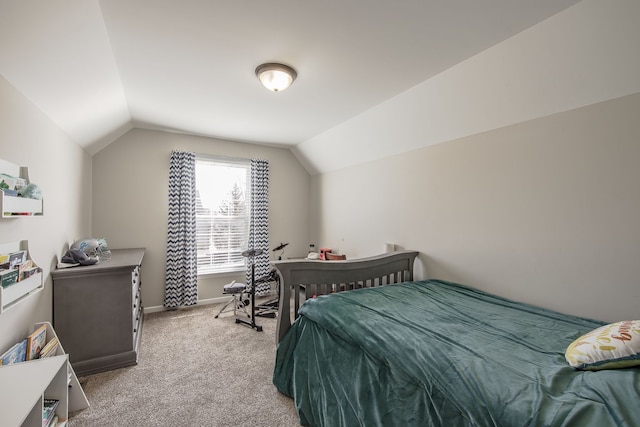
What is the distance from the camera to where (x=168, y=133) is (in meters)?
3.91

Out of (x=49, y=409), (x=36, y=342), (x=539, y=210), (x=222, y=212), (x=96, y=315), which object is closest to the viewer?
(x=49, y=409)

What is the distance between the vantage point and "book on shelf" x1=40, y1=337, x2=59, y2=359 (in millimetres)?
1843

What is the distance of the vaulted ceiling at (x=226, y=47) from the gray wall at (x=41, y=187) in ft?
0.49

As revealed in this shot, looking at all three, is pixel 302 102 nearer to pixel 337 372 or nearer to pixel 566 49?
pixel 566 49

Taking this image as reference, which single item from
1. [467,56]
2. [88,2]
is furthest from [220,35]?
[467,56]

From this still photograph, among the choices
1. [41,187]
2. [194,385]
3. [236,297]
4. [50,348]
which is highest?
[41,187]

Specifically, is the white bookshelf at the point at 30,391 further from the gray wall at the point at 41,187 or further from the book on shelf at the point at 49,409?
the gray wall at the point at 41,187

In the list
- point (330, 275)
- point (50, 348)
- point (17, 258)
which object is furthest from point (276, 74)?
point (50, 348)

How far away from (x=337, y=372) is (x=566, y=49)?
2382 millimetres

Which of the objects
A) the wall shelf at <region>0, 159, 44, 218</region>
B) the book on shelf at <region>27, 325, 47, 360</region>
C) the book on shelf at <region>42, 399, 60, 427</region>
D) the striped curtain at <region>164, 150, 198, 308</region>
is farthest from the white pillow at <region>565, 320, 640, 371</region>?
the striped curtain at <region>164, 150, 198, 308</region>

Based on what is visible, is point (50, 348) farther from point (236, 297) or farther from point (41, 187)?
point (236, 297)

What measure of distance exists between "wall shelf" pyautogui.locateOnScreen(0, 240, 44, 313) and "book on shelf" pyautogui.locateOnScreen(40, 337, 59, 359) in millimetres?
395

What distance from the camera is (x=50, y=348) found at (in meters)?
1.91

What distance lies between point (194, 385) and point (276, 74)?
2585 millimetres
